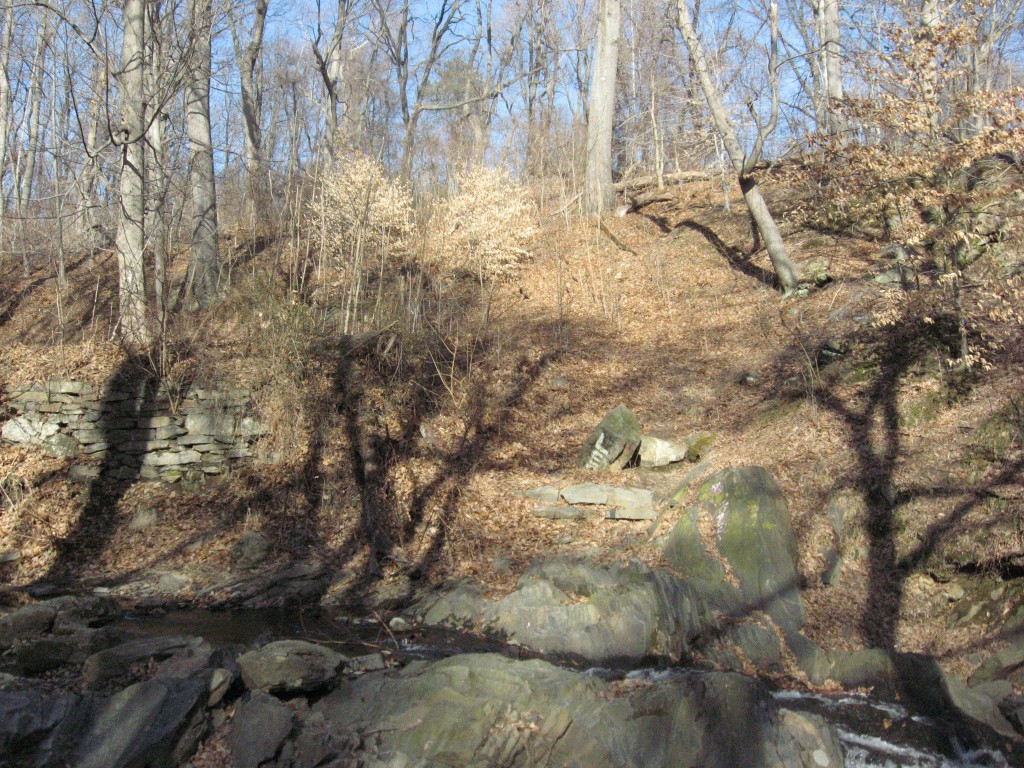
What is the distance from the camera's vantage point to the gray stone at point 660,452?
10.9m

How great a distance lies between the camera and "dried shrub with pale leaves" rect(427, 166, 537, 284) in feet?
58.4

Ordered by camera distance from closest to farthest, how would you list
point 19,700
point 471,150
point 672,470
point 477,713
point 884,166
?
point 19,700
point 477,713
point 884,166
point 672,470
point 471,150

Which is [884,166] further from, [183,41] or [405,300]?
[183,41]

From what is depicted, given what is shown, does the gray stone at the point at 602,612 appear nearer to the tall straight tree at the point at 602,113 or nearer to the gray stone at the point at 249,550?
the gray stone at the point at 249,550

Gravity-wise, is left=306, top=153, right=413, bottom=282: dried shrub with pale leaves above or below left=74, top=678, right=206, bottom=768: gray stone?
above

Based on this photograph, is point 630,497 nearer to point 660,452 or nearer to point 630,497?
point 630,497

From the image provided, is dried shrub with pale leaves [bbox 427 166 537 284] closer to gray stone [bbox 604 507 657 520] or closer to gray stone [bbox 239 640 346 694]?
gray stone [bbox 604 507 657 520]

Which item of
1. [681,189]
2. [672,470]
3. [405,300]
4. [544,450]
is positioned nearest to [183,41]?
[405,300]

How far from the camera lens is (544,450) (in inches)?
461

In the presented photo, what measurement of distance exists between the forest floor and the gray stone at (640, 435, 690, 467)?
25cm

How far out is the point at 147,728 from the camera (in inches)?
184

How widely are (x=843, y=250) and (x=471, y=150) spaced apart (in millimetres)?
12896

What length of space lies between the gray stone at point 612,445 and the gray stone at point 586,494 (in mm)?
649

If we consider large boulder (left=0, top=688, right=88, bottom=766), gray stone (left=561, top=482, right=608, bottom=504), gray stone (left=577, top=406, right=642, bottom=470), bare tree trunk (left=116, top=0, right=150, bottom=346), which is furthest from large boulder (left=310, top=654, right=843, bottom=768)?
bare tree trunk (left=116, top=0, right=150, bottom=346)
